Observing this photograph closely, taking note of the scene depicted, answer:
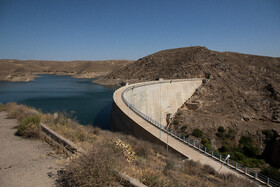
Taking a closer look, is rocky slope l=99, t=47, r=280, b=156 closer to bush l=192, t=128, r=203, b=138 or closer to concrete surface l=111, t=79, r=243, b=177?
bush l=192, t=128, r=203, b=138

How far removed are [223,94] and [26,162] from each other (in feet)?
144

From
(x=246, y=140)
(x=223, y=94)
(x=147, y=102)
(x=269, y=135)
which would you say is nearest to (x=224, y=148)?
(x=246, y=140)

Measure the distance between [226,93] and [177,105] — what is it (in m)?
13.6

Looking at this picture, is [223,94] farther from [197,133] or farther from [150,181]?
→ [150,181]

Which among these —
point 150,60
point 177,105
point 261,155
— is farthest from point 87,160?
point 150,60

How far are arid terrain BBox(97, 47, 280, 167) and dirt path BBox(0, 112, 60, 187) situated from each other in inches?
1062

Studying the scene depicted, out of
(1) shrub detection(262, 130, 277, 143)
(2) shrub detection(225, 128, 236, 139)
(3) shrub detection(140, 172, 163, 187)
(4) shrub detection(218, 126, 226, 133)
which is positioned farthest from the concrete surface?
(1) shrub detection(262, 130, 277, 143)

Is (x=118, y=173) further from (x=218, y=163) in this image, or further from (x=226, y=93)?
(x=226, y=93)

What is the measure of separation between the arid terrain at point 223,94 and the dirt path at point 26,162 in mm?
26965

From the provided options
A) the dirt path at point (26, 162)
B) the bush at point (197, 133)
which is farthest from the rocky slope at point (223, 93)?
the dirt path at point (26, 162)

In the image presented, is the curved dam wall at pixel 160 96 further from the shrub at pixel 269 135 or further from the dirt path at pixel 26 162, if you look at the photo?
the dirt path at pixel 26 162

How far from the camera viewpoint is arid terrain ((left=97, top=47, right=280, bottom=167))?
3206cm

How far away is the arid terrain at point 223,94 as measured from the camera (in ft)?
105

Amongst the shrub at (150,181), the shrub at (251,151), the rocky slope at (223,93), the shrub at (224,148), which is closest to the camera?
the shrub at (150,181)
